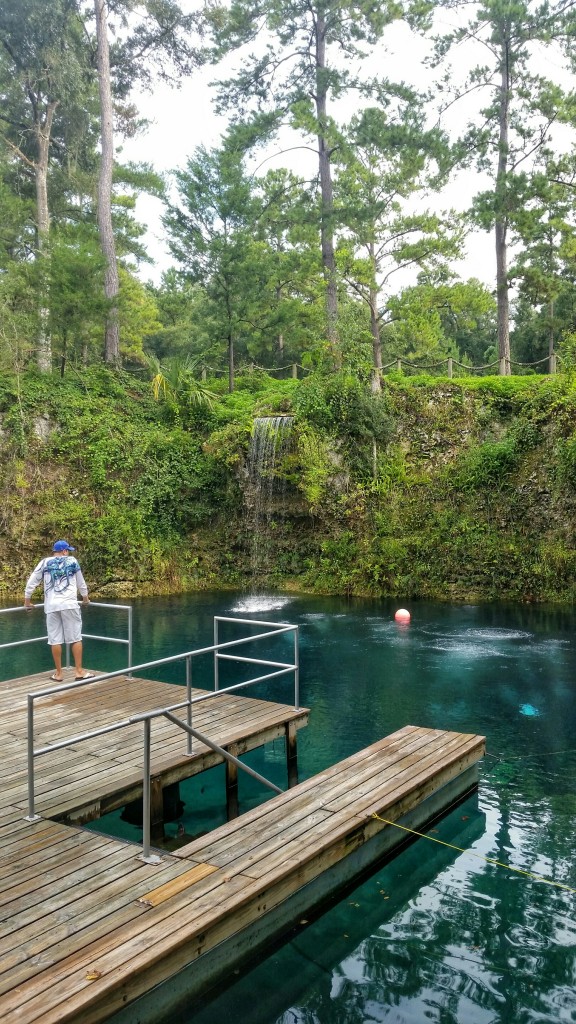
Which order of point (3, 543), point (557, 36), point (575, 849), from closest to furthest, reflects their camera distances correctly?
1. point (575, 849)
2. point (3, 543)
3. point (557, 36)

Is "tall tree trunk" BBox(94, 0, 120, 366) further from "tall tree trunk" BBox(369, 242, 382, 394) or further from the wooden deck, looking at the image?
the wooden deck

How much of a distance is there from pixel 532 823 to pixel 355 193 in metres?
21.9

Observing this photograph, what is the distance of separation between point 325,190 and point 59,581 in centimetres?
2140

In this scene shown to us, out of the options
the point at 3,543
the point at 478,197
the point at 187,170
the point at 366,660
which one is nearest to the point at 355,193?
the point at 478,197

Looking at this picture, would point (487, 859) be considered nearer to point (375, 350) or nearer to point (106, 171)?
point (375, 350)

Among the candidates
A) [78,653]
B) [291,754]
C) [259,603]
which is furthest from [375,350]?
[291,754]

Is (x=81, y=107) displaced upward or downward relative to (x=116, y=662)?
upward

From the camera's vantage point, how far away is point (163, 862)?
5.16 meters

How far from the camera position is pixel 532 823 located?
696 cm

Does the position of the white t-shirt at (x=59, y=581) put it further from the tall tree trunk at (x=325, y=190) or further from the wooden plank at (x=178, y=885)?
the tall tree trunk at (x=325, y=190)

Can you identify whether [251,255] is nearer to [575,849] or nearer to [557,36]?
[557,36]

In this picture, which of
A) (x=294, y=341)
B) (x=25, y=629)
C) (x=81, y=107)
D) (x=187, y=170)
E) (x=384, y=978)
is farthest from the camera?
(x=294, y=341)

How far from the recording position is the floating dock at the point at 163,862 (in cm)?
402

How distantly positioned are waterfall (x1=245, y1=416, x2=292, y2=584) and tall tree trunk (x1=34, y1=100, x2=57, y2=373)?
7.59 metres
